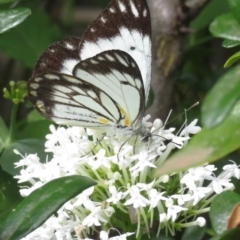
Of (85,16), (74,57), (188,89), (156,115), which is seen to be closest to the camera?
(74,57)

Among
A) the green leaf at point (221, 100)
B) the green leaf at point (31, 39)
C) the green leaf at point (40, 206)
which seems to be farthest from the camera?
the green leaf at point (31, 39)

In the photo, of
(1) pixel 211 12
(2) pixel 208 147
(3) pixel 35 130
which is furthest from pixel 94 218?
(1) pixel 211 12

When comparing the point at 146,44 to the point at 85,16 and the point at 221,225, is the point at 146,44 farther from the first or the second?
the point at 85,16

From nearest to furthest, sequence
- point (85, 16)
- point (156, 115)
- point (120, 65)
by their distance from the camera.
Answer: point (120, 65) → point (156, 115) → point (85, 16)

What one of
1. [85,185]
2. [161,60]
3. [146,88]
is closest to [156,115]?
[161,60]

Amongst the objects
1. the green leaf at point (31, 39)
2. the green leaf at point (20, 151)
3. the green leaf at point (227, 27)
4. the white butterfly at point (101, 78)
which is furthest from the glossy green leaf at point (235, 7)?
the green leaf at point (31, 39)

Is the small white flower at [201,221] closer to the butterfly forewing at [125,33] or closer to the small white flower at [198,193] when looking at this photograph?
the small white flower at [198,193]
